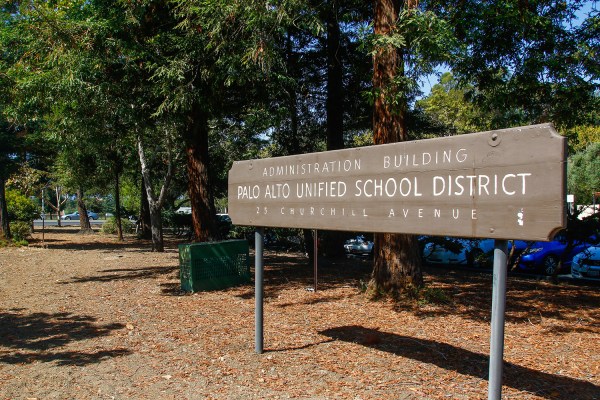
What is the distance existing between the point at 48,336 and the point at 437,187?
538 cm

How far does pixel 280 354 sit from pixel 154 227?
47.6 feet

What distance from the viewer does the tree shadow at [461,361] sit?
4492 millimetres

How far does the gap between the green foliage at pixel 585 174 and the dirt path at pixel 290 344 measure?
24635 mm

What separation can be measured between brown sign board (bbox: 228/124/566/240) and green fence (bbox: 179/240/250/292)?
14.4ft

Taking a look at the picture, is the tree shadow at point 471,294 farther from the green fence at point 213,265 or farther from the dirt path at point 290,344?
the green fence at point 213,265

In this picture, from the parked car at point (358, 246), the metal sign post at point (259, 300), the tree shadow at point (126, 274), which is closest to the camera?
the metal sign post at point (259, 300)

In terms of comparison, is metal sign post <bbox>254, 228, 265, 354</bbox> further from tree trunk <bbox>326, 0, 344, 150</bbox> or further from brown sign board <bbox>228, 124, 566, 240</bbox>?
tree trunk <bbox>326, 0, 344, 150</bbox>

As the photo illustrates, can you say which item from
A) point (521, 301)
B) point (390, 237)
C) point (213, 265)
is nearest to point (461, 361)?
point (390, 237)

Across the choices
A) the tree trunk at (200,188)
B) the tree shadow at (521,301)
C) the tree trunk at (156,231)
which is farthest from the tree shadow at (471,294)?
the tree trunk at (156,231)

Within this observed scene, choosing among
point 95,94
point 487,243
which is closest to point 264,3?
point 95,94

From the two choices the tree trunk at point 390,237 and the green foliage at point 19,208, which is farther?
the green foliage at point 19,208

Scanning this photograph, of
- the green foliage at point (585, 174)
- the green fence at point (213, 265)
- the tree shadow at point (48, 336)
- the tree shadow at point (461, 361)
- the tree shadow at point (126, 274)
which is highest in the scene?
the green foliage at point (585, 174)

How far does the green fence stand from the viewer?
9.40 m

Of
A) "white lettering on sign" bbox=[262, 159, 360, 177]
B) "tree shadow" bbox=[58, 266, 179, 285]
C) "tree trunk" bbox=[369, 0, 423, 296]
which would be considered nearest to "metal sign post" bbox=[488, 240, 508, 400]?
"white lettering on sign" bbox=[262, 159, 360, 177]
